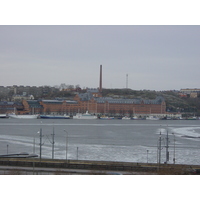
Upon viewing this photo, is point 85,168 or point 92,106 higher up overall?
point 92,106

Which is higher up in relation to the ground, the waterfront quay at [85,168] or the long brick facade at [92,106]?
the long brick facade at [92,106]

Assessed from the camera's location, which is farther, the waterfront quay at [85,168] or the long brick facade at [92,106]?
the long brick facade at [92,106]

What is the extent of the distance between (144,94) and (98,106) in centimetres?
1572

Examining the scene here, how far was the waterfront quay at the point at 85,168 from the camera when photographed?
7523mm

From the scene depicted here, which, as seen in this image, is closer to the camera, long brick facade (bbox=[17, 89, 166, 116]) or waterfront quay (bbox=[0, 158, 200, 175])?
waterfront quay (bbox=[0, 158, 200, 175])

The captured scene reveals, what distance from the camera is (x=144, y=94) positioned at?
58.8 metres

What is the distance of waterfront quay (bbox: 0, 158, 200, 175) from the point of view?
7.52 meters

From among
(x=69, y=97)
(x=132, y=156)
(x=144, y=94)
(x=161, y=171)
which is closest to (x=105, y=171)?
(x=161, y=171)

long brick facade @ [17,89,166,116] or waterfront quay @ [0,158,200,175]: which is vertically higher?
long brick facade @ [17,89,166,116]

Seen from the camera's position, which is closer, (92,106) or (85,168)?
(85,168)

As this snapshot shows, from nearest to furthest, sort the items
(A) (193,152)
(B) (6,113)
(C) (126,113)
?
(A) (193,152) < (B) (6,113) < (C) (126,113)

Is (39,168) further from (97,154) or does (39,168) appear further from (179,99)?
(179,99)

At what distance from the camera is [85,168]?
316 inches

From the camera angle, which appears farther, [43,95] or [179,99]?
[179,99]
